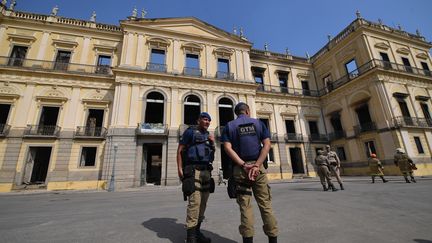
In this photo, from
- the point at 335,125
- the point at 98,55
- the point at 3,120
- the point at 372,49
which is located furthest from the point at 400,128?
the point at 3,120

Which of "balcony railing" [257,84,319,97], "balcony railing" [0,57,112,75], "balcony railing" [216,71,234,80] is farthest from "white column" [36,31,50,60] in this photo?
"balcony railing" [257,84,319,97]

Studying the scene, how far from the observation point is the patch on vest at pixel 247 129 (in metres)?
2.51

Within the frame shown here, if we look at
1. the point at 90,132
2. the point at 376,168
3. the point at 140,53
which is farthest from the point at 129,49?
the point at 376,168

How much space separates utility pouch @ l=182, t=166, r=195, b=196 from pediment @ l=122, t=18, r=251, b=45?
17.9 meters

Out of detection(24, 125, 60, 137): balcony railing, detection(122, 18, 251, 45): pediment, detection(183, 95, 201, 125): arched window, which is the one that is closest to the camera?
detection(24, 125, 60, 137): balcony railing

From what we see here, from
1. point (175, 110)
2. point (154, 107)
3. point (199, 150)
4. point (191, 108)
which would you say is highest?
point (154, 107)

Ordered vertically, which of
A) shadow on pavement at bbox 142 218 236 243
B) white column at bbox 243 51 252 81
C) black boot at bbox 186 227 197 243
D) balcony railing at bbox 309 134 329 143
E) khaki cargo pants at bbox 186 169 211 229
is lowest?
shadow on pavement at bbox 142 218 236 243

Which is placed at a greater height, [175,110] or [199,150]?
[175,110]

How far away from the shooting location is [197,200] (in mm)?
2605

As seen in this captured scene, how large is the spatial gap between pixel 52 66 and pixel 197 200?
19124mm

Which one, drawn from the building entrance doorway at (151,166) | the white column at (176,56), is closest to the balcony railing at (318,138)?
the white column at (176,56)

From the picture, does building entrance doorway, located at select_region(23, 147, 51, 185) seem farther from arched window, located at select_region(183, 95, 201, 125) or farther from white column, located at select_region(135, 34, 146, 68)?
arched window, located at select_region(183, 95, 201, 125)

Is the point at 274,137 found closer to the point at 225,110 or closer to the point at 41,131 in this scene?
the point at 225,110

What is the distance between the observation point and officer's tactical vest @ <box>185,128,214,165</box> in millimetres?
2857
